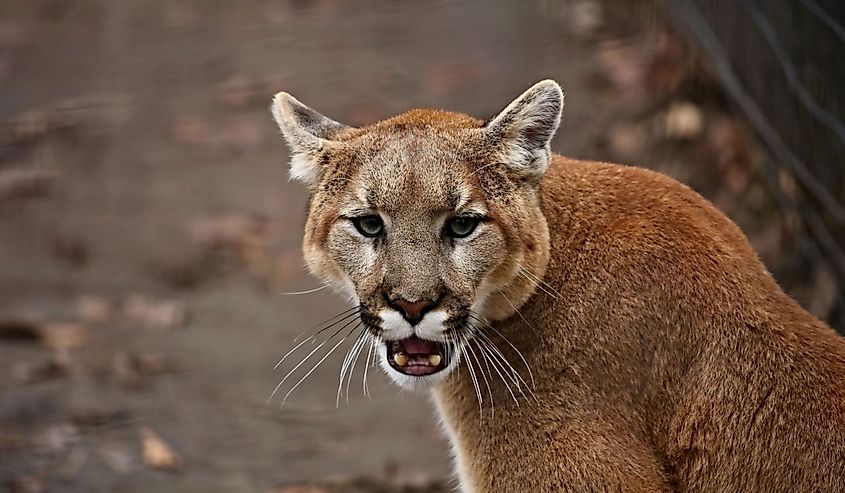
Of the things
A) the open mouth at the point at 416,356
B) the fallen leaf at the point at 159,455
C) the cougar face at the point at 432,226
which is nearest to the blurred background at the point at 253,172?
the fallen leaf at the point at 159,455

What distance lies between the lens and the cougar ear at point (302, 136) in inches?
202

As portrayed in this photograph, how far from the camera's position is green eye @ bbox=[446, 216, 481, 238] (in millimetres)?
4727

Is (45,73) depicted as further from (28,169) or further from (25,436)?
(25,436)

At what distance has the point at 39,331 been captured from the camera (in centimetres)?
855

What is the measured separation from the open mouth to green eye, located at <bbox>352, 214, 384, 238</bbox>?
43 centimetres

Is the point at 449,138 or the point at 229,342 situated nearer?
the point at 449,138

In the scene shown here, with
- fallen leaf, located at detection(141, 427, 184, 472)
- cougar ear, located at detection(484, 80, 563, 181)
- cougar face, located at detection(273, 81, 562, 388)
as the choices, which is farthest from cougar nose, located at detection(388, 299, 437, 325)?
fallen leaf, located at detection(141, 427, 184, 472)

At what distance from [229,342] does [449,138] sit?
381cm

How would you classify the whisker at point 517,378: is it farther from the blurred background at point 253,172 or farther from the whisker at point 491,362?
the blurred background at point 253,172

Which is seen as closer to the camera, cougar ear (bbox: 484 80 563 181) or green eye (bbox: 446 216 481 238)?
green eye (bbox: 446 216 481 238)

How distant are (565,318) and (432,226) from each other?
67cm

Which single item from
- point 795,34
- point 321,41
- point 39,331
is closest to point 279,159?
point 321,41

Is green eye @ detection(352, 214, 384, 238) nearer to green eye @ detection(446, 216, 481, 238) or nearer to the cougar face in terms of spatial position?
the cougar face

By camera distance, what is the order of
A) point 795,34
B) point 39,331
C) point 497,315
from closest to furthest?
point 497,315 → point 795,34 → point 39,331
